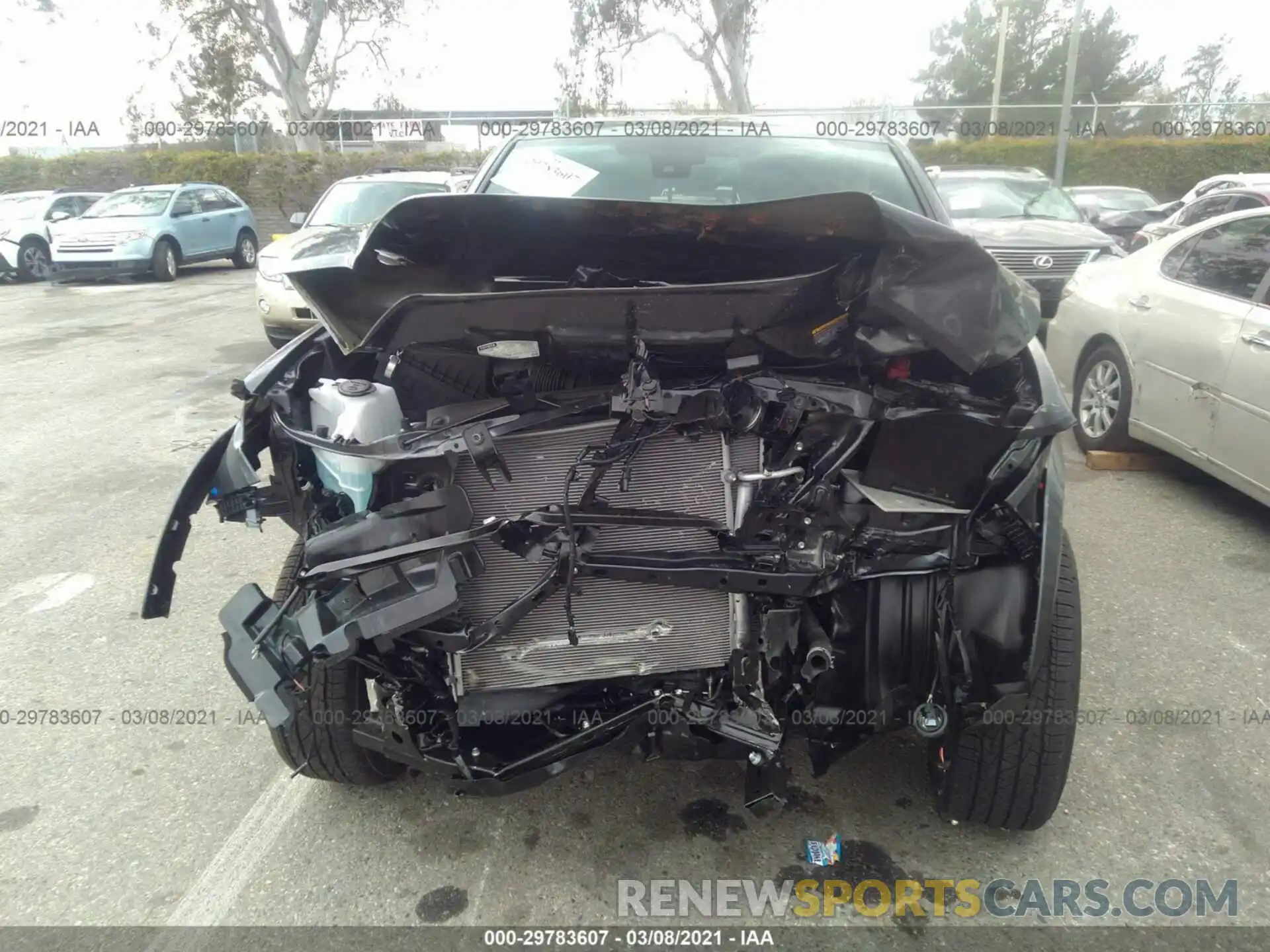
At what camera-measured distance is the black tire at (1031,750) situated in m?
2.17

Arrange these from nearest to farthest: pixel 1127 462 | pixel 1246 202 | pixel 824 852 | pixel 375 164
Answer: pixel 824 852
pixel 1127 462
pixel 1246 202
pixel 375 164

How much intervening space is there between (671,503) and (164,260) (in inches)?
609

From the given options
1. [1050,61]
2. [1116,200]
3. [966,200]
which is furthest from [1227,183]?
[1050,61]

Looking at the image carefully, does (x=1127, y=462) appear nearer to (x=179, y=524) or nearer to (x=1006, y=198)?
(x=179, y=524)

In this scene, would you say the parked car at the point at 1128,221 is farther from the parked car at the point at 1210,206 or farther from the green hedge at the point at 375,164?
the green hedge at the point at 375,164

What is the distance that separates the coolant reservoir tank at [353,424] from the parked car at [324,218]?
5.34 meters

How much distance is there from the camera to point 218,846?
244cm

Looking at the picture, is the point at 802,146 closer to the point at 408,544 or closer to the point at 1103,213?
the point at 408,544

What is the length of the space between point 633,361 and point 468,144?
26.5m

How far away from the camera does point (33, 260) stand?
50.9 feet

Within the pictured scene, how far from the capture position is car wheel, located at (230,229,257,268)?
16.8 m

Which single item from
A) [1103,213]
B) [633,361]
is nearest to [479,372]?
[633,361]

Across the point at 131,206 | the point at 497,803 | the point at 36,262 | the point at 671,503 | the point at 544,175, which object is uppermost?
the point at 544,175

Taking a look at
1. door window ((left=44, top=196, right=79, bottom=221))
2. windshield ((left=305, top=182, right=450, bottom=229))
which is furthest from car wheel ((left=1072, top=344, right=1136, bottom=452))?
door window ((left=44, top=196, right=79, bottom=221))
